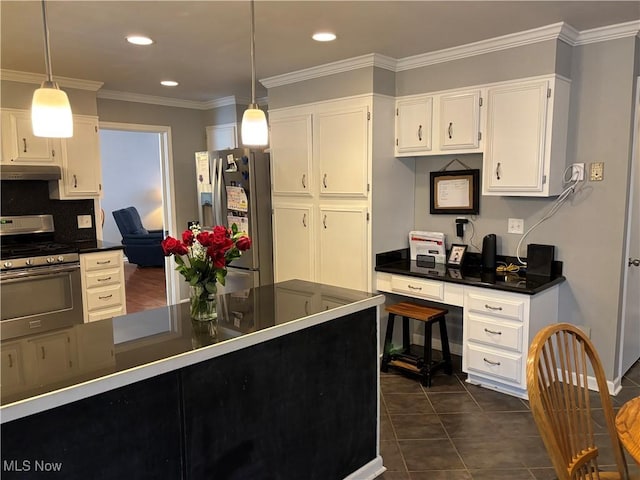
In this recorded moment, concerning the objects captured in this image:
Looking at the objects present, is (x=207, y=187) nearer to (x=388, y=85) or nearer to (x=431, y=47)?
(x=388, y=85)

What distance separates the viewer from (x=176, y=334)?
1826 mm

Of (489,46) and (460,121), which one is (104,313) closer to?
(460,121)

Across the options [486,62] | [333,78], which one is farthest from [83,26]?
[486,62]

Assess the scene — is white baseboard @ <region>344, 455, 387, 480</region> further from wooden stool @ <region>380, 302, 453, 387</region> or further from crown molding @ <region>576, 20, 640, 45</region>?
crown molding @ <region>576, 20, 640, 45</region>

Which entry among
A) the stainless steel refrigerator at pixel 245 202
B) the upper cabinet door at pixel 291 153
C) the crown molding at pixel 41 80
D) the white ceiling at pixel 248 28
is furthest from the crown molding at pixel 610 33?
the crown molding at pixel 41 80

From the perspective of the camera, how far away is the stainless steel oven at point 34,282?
368cm

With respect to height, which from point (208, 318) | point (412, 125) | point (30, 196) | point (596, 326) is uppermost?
point (412, 125)

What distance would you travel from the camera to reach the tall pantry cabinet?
3.69 m

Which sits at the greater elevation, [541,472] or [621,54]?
[621,54]

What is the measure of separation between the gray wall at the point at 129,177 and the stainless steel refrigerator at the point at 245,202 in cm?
478

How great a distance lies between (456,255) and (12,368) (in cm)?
304

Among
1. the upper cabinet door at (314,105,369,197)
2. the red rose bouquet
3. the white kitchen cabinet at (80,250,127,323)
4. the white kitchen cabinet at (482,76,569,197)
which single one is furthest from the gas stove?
the white kitchen cabinet at (482,76,569,197)

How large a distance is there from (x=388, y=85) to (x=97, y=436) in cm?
314

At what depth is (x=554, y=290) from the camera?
3.31 metres
